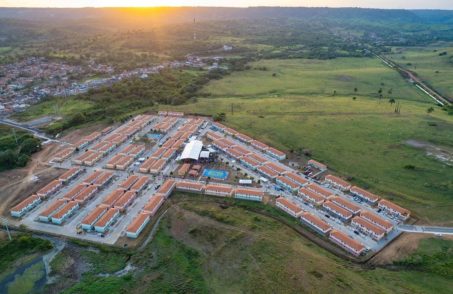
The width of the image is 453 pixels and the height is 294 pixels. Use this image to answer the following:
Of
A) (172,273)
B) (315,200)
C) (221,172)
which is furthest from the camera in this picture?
A: (221,172)

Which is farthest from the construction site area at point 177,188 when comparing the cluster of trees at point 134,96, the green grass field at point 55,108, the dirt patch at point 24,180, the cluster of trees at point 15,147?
the green grass field at point 55,108

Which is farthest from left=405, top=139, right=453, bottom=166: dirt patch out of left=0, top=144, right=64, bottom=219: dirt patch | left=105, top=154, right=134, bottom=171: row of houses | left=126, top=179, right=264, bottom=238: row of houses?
left=0, top=144, right=64, bottom=219: dirt patch

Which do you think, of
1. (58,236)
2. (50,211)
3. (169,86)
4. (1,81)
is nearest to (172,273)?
(58,236)

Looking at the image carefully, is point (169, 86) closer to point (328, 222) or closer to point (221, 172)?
point (221, 172)

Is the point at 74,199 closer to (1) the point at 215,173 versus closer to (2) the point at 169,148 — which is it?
(2) the point at 169,148

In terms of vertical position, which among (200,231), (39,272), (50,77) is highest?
(50,77)

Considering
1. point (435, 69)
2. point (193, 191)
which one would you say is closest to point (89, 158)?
point (193, 191)

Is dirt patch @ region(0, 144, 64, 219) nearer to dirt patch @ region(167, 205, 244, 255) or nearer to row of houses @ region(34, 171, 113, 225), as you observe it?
row of houses @ region(34, 171, 113, 225)
